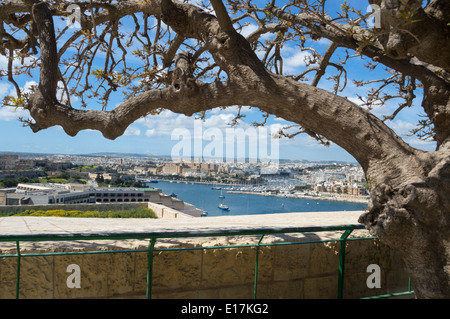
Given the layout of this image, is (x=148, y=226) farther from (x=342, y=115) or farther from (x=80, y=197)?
(x=80, y=197)

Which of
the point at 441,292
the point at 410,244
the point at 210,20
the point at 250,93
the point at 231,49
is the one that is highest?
the point at 210,20

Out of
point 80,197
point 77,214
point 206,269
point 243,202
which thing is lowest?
point 243,202

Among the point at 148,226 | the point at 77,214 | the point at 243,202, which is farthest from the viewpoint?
the point at 243,202

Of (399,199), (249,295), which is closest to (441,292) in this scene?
(399,199)
